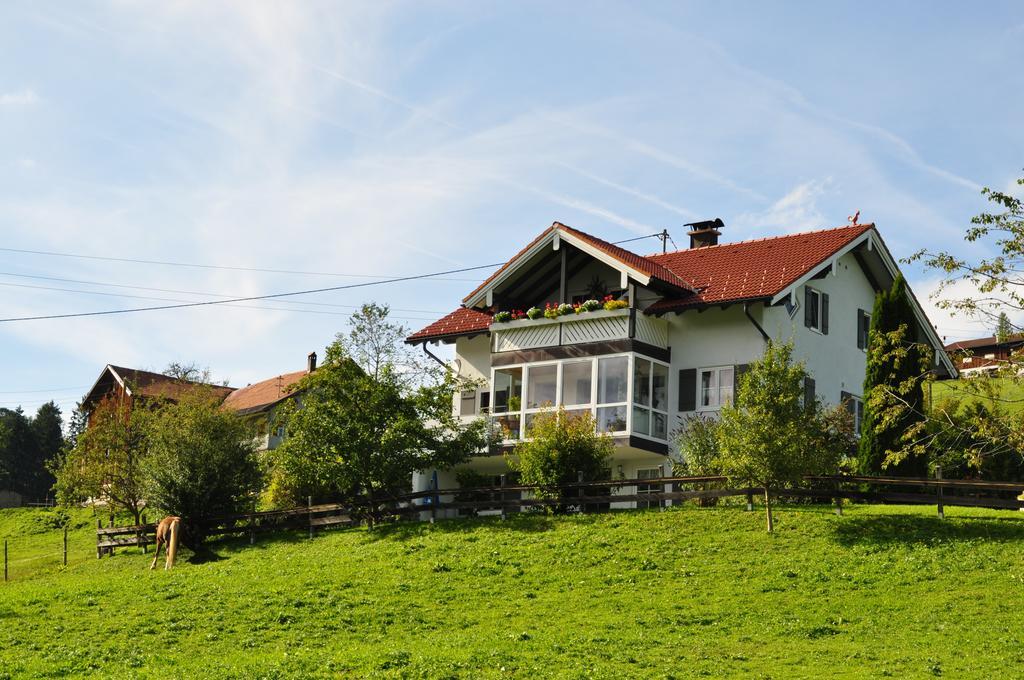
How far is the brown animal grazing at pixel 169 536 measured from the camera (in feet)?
117

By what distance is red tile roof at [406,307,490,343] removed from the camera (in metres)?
43.8

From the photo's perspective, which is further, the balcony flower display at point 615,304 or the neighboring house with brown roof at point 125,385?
the neighboring house with brown roof at point 125,385

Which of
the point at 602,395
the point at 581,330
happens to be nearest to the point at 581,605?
the point at 602,395

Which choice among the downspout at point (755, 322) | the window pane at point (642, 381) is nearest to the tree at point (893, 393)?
the downspout at point (755, 322)

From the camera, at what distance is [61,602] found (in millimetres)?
28109

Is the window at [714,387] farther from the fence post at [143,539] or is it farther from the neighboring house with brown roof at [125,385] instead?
the neighboring house with brown roof at [125,385]

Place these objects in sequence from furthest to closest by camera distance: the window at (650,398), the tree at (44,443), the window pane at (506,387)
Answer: the tree at (44,443), the window pane at (506,387), the window at (650,398)

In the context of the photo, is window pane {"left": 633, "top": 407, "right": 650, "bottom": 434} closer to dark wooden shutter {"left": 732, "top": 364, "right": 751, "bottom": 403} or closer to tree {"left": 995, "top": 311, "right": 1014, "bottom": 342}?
dark wooden shutter {"left": 732, "top": 364, "right": 751, "bottom": 403}

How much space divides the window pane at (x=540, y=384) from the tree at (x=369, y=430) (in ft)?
8.04

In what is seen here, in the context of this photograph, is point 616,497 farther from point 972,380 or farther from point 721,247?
point 721,247

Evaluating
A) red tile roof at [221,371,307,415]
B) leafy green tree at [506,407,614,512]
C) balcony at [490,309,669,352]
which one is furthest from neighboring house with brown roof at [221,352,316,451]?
leafy green tree at [506,407,614,512]

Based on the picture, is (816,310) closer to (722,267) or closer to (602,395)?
(722,267)

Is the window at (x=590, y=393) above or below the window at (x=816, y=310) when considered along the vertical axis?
below

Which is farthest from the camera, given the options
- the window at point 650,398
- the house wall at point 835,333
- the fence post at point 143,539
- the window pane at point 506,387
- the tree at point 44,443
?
the tree at point 44,443
